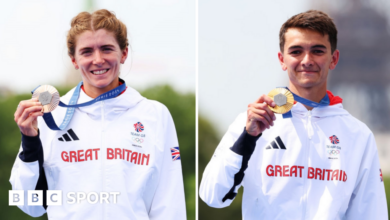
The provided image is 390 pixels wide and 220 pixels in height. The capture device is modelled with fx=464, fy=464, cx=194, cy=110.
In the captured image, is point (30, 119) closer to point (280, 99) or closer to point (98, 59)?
point (98, 59)

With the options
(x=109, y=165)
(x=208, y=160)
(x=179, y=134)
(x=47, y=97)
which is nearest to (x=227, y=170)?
(x=109, y=165)

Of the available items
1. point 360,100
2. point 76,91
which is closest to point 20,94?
point 76,91

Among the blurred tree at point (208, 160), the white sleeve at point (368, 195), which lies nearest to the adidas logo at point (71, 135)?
the white sleeve at point (368, 195)

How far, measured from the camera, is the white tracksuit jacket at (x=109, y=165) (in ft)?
11.6

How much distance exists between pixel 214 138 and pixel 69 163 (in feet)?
→ 18.0

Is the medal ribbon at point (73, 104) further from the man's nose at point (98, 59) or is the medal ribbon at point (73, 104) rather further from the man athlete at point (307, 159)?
the man athlete at point (307, 159)

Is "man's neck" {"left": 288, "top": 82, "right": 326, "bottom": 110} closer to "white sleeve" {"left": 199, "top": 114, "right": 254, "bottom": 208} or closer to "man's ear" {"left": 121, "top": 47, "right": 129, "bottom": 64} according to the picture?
"white sleeve" {"left": 199, "top": 114, "right": 254, "bottom": 208}

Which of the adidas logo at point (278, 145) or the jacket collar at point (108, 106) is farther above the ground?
the jacket collar at point (108, 106)

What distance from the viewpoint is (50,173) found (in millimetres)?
3637

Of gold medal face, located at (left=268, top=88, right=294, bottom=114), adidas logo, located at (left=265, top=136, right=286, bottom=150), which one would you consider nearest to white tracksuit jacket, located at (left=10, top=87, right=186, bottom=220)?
adidas logo, located at (left=265, top=136, right=286, bottom=150)

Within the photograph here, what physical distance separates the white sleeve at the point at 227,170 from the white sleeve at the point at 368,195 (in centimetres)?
98

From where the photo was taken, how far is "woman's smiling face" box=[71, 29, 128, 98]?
3678mm

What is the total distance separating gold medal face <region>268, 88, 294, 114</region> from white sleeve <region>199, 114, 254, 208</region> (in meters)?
0.27

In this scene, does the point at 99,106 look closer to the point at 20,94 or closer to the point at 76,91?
the point at 76,91
